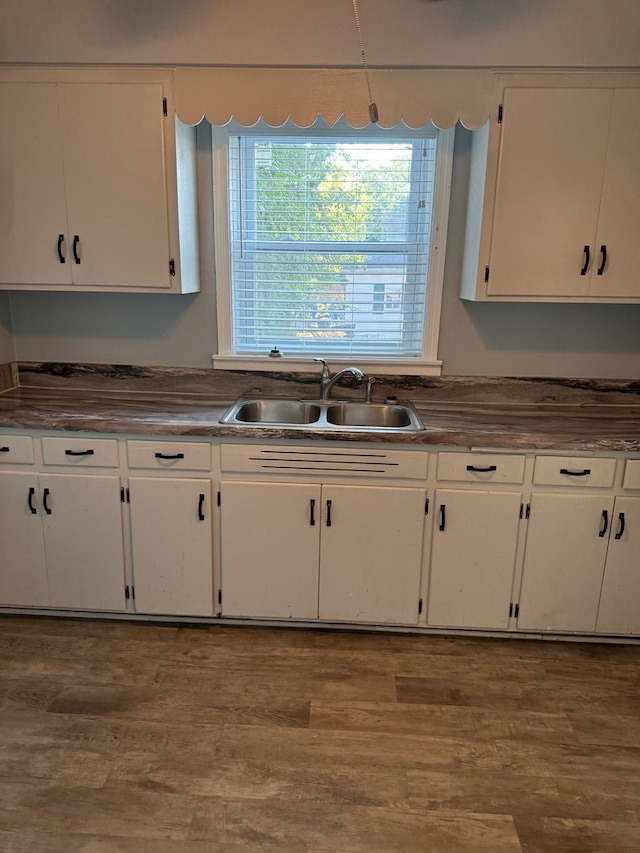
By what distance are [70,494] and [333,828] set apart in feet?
5.34

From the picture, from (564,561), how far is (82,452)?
80.9 inches

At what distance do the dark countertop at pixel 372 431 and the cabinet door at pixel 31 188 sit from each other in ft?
1.92

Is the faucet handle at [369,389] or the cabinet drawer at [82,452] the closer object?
the cabinet drawer at [82,452]

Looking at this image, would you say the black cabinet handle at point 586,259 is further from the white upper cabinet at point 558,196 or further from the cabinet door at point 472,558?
the cabinet door at point 472,558

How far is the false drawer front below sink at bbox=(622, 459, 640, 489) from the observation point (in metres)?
2.37

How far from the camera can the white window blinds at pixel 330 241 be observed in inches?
110

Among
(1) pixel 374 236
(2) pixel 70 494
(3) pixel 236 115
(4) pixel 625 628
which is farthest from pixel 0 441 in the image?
(4) pixel 625 628

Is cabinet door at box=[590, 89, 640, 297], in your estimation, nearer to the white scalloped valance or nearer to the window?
the white scalloped valance

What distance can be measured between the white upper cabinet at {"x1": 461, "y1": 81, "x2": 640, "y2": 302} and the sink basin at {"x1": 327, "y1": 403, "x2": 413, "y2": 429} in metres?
0.65

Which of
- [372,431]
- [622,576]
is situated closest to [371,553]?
[372,431]

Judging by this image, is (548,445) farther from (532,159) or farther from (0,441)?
(0,441)

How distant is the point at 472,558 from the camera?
2.51 metres

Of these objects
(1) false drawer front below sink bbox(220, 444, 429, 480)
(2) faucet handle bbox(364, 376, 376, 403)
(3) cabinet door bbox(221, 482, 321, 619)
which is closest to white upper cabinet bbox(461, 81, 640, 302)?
(2) faucet handle bbox(364, 376, 376, 403)

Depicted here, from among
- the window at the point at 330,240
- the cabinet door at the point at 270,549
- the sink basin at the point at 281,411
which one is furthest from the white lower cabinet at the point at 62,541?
the window at the point at 330,240
